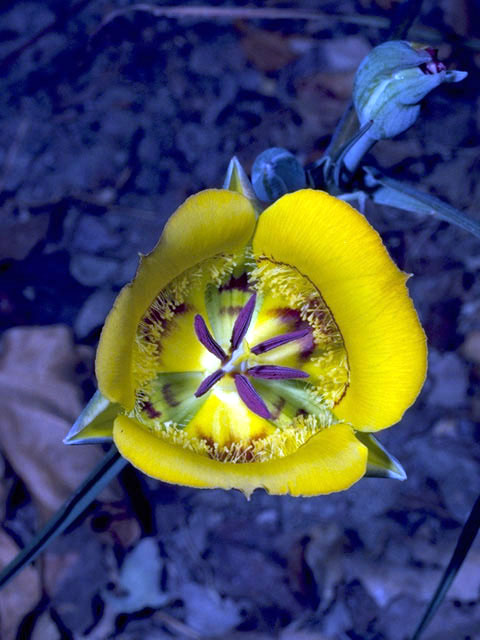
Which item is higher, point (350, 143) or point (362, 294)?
point (350, 143)

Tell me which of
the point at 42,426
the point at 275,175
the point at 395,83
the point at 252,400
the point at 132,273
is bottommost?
the point at 42,426

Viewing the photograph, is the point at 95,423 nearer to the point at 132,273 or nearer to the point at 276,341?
the point at 276,341

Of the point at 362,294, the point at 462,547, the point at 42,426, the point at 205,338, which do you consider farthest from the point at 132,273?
the point at 462,547

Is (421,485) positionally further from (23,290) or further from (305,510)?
(23,290)

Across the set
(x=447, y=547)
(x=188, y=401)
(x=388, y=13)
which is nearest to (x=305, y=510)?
(x=447, y=547)

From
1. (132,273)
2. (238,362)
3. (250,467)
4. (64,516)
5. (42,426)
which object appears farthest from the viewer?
(132,273)

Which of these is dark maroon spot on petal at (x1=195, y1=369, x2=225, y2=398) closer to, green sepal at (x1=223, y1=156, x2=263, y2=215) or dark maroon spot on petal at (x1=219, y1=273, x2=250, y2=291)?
dark maroon spot on petal at (x1=219, y1=273, x2=250, y2=291)

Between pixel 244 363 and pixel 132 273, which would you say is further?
pixel 132 273

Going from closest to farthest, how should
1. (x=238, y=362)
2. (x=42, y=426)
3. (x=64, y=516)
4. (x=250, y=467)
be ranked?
1. (x=250, y=467)
2. (x=64, y=516)
3. (x=238, y=362)
4. (x=42, y=426)
